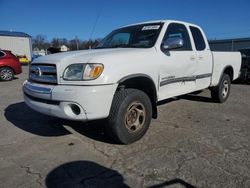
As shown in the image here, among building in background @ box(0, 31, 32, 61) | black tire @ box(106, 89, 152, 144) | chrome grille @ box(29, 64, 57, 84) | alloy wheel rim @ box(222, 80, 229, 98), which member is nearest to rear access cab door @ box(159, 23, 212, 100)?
black tire @ box(106, 89, 152, 144)

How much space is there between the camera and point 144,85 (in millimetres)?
4215

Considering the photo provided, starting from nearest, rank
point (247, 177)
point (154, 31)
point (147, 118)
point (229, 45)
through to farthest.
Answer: point (247, 177), point (147, 118), point (154, 31), point (229, 45)

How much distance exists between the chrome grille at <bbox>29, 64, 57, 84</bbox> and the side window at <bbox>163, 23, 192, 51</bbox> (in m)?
2.14

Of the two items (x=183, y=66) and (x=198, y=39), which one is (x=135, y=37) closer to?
(x=183, y=66)

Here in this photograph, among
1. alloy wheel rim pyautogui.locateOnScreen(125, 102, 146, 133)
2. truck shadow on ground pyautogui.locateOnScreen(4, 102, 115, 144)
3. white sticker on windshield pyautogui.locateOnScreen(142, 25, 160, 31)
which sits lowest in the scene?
truck shadow on ground pyautogui.locateOnScreen(4, 102, 115, 144)

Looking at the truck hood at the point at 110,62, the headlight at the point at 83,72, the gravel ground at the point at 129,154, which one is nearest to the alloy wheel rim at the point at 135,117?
the gravel ground at the point at 129,154

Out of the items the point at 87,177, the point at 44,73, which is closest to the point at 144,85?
the point at 44,73

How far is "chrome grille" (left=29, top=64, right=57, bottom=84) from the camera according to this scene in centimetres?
364

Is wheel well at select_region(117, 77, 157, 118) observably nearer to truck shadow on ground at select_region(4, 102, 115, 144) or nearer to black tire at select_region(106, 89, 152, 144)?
black tire at select_region(106, 89, 152, 144)

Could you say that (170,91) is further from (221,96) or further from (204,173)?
(221,96)

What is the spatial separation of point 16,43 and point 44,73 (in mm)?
39032

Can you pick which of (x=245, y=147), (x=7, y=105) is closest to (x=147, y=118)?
(x=245, y=147)

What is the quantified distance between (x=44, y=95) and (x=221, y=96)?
483 cm

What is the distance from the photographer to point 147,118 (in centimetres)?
416
